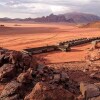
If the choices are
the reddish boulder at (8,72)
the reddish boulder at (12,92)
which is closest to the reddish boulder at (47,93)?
the reddish boulder at (12,92)

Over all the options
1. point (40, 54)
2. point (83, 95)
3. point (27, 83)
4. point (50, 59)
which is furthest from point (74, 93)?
point (40, 54)

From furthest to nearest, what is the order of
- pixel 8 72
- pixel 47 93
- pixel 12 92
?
pixel 8 72
pixel 12 92
pixel 47 93

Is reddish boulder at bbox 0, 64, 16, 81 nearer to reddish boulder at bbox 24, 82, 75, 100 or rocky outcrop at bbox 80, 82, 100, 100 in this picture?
reddish boulder at bbox 24, 82, 75, 100

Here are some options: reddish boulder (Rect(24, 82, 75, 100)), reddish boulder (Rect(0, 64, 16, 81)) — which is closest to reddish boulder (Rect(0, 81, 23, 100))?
reddish boulder (Rect(24, 82, 75, 100))

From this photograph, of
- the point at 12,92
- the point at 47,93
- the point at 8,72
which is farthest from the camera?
the point at 8,72

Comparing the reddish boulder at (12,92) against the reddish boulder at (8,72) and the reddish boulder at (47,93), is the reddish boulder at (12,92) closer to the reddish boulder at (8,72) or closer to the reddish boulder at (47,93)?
the reddish boulder at (47,93)

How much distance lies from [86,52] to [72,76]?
8.03 m

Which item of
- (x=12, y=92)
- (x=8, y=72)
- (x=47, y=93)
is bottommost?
(x=12, y=92)

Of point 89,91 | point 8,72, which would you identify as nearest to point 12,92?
point 8,72

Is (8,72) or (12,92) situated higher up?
(8,72)

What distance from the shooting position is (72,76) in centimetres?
1457

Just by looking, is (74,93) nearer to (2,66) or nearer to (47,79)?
(47,79)

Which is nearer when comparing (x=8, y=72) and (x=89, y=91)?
(x=89, y=91)

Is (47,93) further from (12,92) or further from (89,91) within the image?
(89,91)
